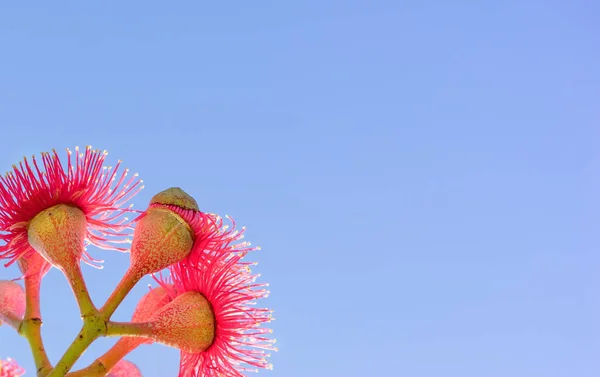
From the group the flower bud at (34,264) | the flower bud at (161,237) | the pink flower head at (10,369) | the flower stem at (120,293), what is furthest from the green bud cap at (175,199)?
the pink flower head at (10,369)

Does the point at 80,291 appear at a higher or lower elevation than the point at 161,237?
lower

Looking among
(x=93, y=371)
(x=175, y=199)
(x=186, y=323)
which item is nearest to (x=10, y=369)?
(x=93, y=371)

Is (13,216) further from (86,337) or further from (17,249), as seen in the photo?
(86,337)

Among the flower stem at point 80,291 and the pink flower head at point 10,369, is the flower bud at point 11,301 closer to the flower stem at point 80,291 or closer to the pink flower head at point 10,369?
the pink flower head at point 10,369

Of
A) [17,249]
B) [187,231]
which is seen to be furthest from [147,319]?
[17,249]

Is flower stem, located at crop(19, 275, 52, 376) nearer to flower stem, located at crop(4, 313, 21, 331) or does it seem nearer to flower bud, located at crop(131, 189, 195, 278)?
flower stem, located at crop(4, 313, 21, 331)

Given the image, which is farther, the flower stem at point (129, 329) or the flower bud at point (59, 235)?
the flower bud at point (59, 235)

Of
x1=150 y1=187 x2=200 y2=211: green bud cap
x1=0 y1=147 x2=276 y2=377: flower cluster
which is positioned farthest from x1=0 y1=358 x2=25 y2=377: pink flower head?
x1=150 y1=187 x2=200 y2=211: green bud cap

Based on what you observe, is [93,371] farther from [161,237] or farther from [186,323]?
[161,237]

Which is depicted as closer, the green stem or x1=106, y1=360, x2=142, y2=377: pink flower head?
the green stem
